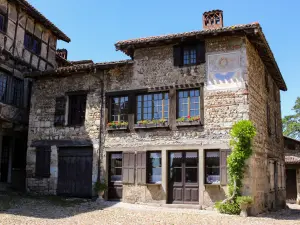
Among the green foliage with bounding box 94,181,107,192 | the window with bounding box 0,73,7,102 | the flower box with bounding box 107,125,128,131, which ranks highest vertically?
the window with bounding box 0,73,7,102

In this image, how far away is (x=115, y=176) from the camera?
13.5 metres

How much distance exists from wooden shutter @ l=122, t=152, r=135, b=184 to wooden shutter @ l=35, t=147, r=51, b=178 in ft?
11.3

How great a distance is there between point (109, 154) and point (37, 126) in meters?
3.68

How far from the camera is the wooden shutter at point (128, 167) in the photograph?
12.9 meters

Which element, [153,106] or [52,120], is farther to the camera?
[52,120]

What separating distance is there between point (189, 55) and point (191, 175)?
4323mm

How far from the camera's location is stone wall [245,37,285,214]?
11.9 m

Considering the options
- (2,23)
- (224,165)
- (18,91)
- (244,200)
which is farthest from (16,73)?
(244,200)

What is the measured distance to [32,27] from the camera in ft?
53.8

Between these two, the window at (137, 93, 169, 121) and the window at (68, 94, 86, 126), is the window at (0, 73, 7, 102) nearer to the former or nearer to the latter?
the window at (68, 94, 86, 126)

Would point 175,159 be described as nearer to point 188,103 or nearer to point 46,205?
point 188,103

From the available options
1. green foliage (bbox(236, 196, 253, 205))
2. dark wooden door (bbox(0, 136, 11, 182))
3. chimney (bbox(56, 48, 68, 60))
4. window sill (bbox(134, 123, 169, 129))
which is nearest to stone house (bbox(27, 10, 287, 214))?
window sill (bbox(134, 123, 169, 129))

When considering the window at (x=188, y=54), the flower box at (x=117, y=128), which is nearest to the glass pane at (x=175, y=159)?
the flower box at (x=117, y=128)

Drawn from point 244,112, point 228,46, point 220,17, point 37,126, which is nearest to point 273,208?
point 244,112
